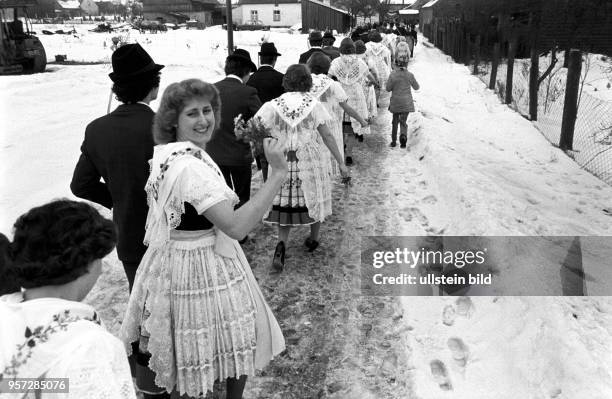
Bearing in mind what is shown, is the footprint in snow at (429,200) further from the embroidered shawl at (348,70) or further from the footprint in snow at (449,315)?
the embroidered shawl at (348,70)

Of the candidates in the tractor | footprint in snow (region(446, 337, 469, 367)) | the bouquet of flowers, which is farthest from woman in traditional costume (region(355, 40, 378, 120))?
the tractor

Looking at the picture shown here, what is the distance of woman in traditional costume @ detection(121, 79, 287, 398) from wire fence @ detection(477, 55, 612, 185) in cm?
655

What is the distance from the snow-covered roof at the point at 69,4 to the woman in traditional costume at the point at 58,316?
88784 mm

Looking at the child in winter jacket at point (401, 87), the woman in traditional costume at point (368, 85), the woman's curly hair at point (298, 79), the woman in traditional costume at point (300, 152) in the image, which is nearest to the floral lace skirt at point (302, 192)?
the woman in traditional costume at point (300, 152)

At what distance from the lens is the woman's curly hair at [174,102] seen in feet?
7.53

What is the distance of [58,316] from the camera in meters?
1.29

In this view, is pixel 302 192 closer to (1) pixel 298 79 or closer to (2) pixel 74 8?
(1) pixel 298 79

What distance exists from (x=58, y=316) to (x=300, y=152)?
11.8ft

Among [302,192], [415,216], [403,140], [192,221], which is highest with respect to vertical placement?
[192,221]

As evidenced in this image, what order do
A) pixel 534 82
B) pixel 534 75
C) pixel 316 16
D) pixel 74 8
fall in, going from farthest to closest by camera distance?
pixel 74 8
pixel 316 16
pixel 534 82
pixel 534 75

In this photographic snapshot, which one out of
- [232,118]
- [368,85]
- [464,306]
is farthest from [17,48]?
[464,306]

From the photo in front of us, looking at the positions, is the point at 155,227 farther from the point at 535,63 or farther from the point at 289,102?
the point at 535,63

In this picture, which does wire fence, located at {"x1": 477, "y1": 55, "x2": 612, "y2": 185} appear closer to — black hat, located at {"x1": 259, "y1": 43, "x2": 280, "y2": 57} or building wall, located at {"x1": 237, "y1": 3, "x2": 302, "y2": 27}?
black hat, located at {"x1": 259, "y1": 43, "x2": 280, "y2": 57}

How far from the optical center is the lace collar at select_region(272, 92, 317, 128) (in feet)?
15.0
